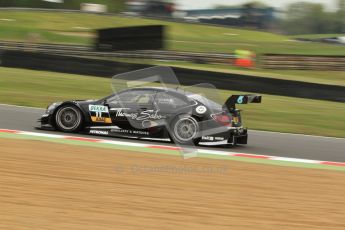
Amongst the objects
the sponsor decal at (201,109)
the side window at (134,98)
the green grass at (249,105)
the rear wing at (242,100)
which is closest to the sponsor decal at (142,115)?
the side window at (134,98)

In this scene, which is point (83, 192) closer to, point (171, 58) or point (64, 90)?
point (64, 90)

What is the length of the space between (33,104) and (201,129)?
6.50 metres

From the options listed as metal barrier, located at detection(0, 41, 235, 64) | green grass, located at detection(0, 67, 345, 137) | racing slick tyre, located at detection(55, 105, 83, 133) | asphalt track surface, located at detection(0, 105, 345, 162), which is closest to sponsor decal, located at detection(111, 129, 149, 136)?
asphalt track surface, located at detection(0, 105, 345, 162)

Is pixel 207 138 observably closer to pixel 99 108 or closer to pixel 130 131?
pixel 130 131

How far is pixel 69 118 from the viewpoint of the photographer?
1030 centimetres

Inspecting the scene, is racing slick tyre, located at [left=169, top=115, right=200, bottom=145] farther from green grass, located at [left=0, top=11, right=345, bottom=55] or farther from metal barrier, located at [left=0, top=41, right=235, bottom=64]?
green grass, located at [left=0, top=11, right=345, bottom=55]

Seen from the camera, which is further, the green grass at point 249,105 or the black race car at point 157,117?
the green grass at point 249,105

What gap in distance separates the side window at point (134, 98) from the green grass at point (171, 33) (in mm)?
27416

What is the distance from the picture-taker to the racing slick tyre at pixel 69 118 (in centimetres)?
1022

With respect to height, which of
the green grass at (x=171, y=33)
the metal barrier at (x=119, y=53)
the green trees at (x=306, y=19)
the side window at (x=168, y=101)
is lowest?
the side window at (x=168, y=101)

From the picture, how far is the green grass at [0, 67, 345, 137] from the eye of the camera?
46.0ft

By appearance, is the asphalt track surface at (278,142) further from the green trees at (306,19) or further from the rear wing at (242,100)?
the green trees at (306,19)

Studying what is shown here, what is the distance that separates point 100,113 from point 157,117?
3.41 feet

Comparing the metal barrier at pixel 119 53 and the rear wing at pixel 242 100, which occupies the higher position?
the metal barrier at pixel 119 53
